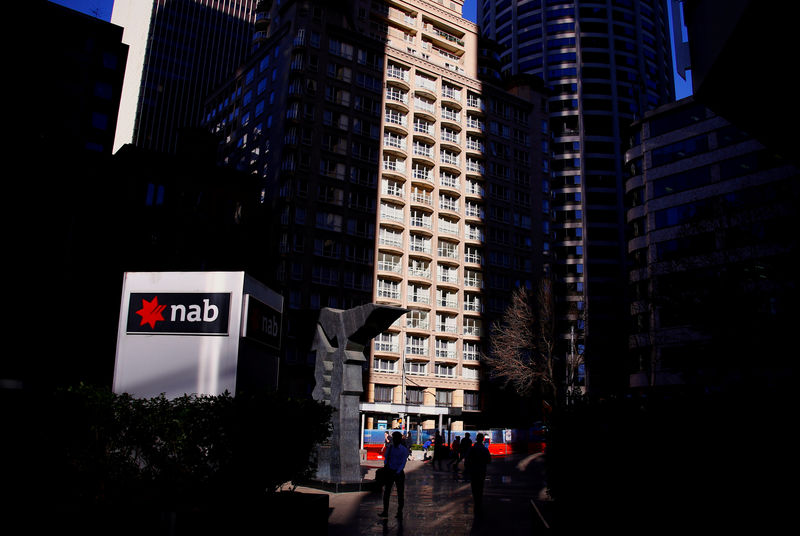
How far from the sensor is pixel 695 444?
18.1ft

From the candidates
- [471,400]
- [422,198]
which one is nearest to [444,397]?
[471,400]

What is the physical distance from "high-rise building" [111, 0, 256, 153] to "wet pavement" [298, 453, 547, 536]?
9494cm

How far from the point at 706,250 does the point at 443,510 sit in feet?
126

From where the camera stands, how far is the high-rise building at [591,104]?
90.6 m

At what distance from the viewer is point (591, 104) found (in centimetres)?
9806

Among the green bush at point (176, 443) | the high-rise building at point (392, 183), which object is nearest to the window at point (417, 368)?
the high-rise building at point (392, 183)

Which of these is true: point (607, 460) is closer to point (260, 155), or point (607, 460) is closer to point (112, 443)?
point (112, 443)

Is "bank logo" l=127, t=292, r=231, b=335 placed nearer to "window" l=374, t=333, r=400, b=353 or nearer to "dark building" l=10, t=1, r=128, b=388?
"dark building" l=10, t=1, r=128, b=388

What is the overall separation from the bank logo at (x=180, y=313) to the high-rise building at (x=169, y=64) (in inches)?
3879

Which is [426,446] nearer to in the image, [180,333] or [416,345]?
[416,345]

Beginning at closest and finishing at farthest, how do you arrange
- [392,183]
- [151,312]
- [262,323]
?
[151,312] → [262,323] → [392,183]

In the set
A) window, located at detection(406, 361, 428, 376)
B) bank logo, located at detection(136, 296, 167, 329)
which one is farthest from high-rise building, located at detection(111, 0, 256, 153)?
bank logo, located at detection(136, 296, 167, 329)

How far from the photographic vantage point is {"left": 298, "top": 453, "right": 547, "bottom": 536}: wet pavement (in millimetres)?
11555

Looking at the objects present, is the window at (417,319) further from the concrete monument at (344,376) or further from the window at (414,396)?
the concrete monument at (344,376)
